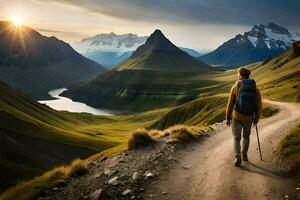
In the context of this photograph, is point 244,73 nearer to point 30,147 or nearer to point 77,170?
point 77,170

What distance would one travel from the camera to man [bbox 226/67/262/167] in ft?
58.5

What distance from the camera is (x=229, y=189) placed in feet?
49.9

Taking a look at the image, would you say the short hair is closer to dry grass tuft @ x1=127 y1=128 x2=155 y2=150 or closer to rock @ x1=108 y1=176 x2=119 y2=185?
rock @ x1=108 y1=176 x2=119 y2=185

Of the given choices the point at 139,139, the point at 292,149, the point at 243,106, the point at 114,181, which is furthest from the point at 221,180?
the point at 139,139

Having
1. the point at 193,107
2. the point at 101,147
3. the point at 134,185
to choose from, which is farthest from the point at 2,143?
the point at 134,185

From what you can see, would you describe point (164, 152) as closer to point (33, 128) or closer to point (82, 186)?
point (82, 186)

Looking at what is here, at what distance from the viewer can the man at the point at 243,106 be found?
703 inches

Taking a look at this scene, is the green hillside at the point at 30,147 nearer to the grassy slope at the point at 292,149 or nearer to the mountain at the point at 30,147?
the mountain at the point at 30,147

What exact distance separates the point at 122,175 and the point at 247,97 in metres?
6.37

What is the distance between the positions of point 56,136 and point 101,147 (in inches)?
622

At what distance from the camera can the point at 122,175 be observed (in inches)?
717

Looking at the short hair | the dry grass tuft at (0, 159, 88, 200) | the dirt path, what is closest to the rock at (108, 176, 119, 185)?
the dirt path

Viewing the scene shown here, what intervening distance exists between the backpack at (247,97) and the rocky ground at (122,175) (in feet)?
13.0

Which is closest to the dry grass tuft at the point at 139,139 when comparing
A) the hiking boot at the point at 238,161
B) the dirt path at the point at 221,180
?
the dirt path at the point at 221,180
